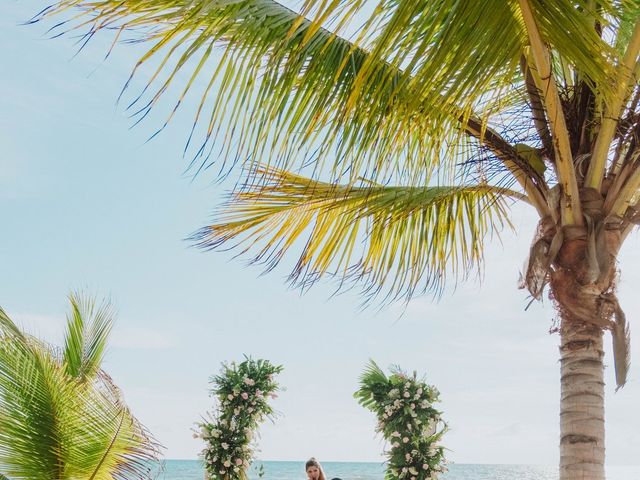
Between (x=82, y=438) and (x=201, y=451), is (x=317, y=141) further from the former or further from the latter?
(x=201, y=451)

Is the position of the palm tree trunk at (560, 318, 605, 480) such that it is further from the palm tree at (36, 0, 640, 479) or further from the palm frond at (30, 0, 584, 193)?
the palm frond at (30, 0, 584, 193)

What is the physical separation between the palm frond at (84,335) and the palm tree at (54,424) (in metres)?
1.24

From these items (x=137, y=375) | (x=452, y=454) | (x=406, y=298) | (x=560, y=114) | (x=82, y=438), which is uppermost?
(x=137, y=375)

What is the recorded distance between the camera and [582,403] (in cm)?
452

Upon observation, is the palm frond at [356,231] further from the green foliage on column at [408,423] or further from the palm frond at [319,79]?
the green foliage on column at [408,423]

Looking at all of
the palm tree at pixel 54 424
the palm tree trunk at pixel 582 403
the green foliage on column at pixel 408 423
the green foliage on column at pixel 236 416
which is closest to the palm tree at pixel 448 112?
the palm tree trunk at pixel 582 403

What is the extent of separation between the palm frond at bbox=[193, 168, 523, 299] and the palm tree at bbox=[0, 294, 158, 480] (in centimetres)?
152

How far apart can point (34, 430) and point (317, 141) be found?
296 centimetres

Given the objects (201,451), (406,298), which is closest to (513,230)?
(406,298)

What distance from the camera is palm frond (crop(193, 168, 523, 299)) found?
19.4 feet

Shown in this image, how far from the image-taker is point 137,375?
2351 inches

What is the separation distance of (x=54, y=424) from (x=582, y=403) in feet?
11.5

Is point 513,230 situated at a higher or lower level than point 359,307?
higher

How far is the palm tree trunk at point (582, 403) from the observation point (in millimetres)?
4449
